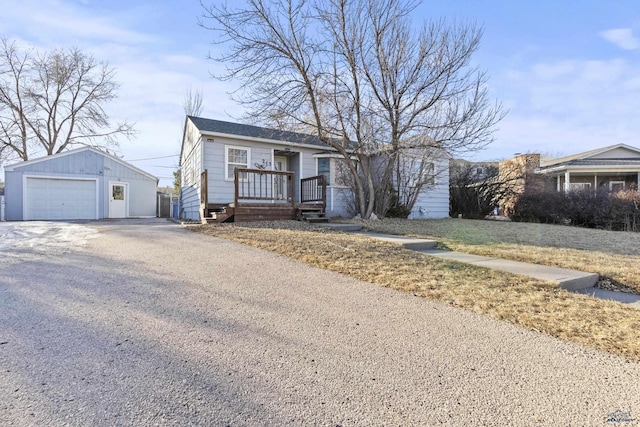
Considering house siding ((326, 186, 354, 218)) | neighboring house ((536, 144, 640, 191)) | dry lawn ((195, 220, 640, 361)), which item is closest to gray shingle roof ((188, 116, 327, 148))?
house siding ((326, 186, 354, 218))

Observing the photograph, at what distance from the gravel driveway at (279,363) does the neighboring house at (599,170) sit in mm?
18101

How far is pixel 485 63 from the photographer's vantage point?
362 inches

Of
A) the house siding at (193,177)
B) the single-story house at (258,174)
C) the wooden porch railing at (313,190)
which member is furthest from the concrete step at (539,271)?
the house siding at (193,177)

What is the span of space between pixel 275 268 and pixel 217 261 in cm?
93

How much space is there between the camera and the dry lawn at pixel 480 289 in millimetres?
2480

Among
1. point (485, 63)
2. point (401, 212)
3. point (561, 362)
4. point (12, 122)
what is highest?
point (12, 122)

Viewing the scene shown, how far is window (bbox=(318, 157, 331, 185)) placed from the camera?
41.9ft

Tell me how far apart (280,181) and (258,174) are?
2.52 ft

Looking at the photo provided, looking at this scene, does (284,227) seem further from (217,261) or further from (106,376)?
(106,376)

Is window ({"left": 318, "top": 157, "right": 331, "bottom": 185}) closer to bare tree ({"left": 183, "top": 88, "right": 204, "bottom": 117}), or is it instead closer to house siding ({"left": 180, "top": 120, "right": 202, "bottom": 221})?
house siding ({"left": 180, "top": 120, "right": 202, "bottom": 221})

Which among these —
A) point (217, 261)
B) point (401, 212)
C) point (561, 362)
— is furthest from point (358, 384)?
point (401, 212)

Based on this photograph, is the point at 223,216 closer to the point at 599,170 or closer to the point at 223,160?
the point at 223,160

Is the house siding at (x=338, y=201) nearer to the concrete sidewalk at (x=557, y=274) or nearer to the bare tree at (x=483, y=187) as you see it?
the bare tree at (x=483, y=187)

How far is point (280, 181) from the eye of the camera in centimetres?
1116
